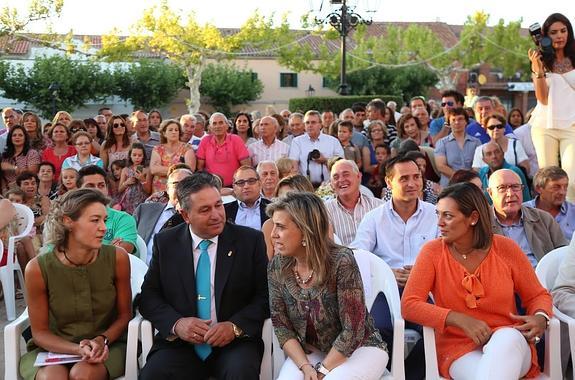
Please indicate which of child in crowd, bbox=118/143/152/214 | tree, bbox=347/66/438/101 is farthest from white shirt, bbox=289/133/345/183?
tree, bbox=347/66/438/101

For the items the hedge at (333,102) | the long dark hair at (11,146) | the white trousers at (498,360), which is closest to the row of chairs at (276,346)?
the white trousers at (498,360)

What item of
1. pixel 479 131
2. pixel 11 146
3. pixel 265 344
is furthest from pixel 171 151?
pixel 265 344

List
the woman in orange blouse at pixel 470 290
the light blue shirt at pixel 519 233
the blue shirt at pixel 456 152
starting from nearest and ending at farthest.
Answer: the woman in orange blouse at pixel 470 290 < the light blue shirt at pixel 519 233 < the blue shirt at pixel 456 152

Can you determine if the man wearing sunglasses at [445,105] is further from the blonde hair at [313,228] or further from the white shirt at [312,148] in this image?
the blonde hair at [313,228]

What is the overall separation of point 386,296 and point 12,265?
3460 millimetres

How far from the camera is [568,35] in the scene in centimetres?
485

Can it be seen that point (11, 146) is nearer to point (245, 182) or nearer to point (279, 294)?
point (245, 182)

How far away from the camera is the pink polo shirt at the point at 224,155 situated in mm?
7410

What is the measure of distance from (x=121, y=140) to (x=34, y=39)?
20.0m

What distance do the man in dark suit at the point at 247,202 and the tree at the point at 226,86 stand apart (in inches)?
1286

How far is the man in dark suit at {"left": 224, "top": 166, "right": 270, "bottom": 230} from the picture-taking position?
4.90 metres

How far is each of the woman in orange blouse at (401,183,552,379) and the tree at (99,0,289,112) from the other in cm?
2828

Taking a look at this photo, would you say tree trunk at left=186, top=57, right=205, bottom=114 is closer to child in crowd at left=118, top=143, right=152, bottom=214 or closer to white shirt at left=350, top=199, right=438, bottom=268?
child in crowd at left=118, top=143, right=152, bottom=214

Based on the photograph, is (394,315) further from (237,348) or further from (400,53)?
(400,53)
